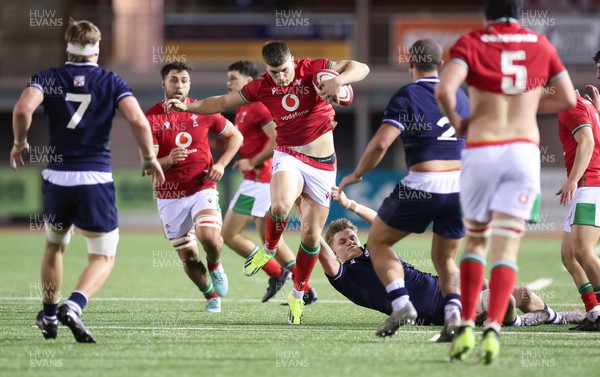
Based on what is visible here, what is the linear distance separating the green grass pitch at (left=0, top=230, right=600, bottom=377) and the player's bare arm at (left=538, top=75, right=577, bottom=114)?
1.63m

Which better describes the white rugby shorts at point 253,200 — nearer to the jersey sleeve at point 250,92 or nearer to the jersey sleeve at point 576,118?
the jersey sleeve at point 250,92

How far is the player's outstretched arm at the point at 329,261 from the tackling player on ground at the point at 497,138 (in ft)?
7.41

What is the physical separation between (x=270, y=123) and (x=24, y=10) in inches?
818

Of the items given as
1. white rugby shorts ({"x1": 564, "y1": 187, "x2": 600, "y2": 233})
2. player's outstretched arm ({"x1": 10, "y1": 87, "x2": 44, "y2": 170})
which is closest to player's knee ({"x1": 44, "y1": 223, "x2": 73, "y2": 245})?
player's outstretched arm ({"x1": 10, "y1": 87, "x2": 44, "y2": 170})

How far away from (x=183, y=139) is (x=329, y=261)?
2.15 m

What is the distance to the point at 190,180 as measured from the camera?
9234mm

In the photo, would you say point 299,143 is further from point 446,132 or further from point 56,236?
point 56,236

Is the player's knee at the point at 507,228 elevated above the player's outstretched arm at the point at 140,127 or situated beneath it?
situated beneath

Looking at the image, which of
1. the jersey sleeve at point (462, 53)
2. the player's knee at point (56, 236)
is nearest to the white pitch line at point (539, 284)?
the jersey sleeve at point (462, 53)

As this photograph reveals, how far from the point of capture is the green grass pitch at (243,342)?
5.67 metres

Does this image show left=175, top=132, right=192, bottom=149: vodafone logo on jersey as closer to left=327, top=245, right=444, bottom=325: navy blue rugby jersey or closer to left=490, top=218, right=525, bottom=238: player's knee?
left=327, top=245, right=444, bottom=325: navy blue rugby jersey

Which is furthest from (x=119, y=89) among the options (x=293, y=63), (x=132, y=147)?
(x=132, y=147)

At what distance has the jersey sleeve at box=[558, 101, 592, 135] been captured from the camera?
771cm

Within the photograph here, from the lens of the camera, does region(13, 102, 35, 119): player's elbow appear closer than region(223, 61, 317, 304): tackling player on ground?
Yes
